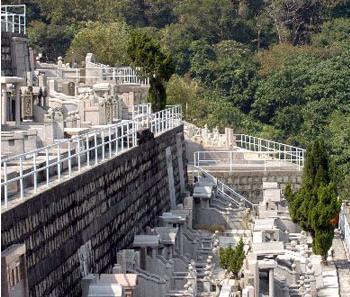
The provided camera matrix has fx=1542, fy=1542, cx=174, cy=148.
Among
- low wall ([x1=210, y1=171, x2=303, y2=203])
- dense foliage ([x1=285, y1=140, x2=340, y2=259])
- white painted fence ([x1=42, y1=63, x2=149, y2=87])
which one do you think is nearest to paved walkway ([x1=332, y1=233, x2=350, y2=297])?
dense foliage ([x1=285, y1=140, x2=340, y2=259])

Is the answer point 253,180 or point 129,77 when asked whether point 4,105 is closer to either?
point 253,180

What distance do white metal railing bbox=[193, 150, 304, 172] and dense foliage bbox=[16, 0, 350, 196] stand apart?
538 cm

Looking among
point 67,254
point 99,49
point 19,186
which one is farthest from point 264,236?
point 99,49

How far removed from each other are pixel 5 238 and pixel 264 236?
16221mm

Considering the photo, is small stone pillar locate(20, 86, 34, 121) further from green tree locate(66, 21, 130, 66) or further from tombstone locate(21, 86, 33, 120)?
green tree locate(66, 21, 130, 66)

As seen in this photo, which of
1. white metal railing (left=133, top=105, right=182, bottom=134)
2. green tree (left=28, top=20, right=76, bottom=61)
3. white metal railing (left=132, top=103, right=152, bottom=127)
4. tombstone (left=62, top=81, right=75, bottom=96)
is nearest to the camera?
white metal railing (left=132, top=103, right=152, bottom=127)

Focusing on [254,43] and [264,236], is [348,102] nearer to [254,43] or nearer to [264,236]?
[254,43]

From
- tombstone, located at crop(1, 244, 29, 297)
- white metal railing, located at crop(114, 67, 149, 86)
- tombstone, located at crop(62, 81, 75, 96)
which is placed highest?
white metal railing, located at crop(114, 67, 149, 86)

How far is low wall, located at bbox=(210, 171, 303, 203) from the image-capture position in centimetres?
4944

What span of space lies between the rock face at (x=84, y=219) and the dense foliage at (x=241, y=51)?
24.0 m

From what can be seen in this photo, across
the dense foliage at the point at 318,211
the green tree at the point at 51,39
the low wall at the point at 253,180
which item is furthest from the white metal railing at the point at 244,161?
the green tree at the point at 51,39

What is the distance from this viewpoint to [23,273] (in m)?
19.3

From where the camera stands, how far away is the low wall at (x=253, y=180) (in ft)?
162

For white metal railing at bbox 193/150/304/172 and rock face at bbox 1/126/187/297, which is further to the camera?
white metal railing at bbox 193/150/304/172
